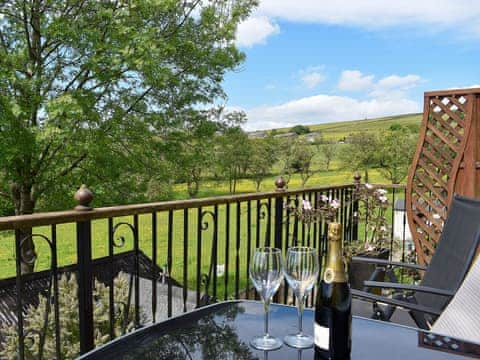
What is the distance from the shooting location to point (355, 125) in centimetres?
2669

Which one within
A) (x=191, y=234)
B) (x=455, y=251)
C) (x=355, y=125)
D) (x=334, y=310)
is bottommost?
(x=191, y=234)

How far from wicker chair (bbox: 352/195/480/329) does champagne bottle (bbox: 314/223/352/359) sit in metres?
0.92

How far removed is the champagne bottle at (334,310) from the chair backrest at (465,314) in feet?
2.20

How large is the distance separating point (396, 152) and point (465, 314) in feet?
62.5

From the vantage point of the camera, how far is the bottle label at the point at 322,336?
98 centimetres

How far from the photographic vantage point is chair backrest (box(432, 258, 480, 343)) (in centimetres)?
144

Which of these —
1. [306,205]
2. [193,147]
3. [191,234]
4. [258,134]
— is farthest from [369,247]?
[258,134]

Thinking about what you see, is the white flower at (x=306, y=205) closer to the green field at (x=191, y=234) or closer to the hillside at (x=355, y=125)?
the green field at (x=191, y=234)

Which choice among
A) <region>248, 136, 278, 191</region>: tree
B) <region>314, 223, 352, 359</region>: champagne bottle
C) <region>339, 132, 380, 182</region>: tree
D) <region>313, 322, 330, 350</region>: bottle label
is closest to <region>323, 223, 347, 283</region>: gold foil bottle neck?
<region>314, 223, 352, 359</region>: champagne bottle

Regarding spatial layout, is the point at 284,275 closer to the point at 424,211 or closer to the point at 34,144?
the point at 424,211

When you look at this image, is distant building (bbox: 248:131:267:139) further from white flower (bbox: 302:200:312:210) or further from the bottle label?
the bottle label

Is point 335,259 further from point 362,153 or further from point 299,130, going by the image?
point 299,130

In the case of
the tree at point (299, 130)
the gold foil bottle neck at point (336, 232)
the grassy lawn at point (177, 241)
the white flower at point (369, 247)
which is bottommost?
the grassy lawn at point (177, 241)

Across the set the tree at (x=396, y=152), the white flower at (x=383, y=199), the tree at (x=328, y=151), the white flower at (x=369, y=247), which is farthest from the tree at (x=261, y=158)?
the white flower at (x=369, y=247)
